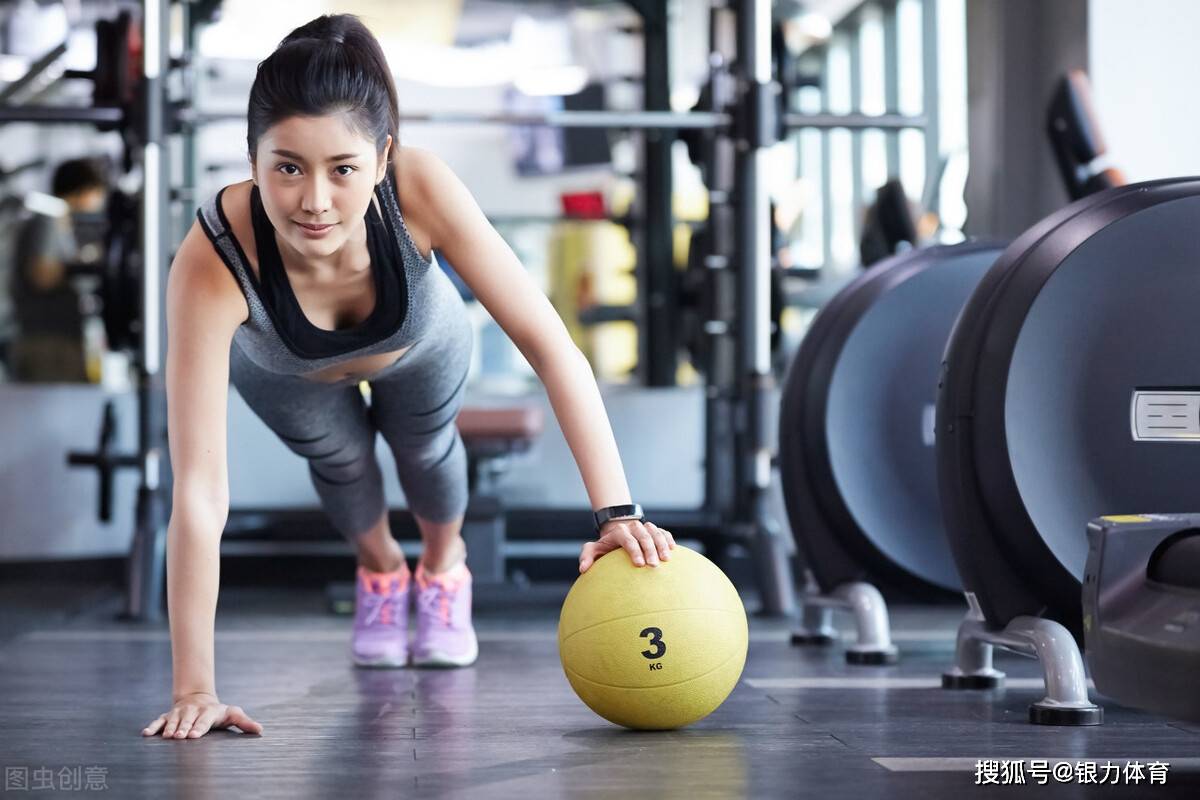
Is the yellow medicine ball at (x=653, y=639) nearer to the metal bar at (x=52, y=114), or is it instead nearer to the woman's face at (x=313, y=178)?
the woman's face at (x=313, y=178)

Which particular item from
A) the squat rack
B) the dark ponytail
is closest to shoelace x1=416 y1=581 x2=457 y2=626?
the dark ponytail

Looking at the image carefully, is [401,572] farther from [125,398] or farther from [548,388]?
[125,398]

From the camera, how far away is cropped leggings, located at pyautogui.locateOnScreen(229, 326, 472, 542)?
211cm

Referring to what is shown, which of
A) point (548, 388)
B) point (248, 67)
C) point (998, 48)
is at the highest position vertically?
point (248, 67)

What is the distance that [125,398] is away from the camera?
4469 millimetres

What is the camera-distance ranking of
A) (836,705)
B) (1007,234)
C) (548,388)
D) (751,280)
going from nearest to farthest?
(548,388) < (836,705) < (751,280) < (1007,234)

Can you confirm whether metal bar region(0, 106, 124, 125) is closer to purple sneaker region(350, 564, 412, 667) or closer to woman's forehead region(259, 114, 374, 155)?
purple sneaker region(350, 564, 412, 667)

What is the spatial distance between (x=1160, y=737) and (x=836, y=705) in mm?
451

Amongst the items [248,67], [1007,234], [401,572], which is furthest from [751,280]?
[248,67]

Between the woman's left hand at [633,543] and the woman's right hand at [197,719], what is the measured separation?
1.47 ft

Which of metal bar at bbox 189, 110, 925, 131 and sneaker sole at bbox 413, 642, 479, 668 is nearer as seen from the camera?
sneaker sole at bbox 413, 642, 479, 668

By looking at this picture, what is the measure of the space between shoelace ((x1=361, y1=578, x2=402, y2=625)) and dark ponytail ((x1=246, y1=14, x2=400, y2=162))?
0.97 metres

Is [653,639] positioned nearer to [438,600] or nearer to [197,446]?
[197,446]

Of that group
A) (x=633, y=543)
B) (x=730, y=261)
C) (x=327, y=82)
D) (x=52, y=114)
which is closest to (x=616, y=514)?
(x=633, y=543)
